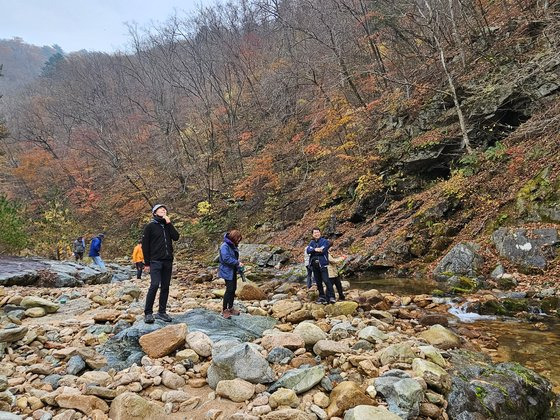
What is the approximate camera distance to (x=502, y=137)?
14242 mm

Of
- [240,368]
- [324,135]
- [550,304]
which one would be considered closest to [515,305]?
[550,304]

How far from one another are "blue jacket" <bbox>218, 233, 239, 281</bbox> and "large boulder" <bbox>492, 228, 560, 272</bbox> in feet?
24.2

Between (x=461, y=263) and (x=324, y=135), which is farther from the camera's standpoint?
(x=324, y=135)

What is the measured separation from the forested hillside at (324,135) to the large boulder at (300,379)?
8694 millimetres

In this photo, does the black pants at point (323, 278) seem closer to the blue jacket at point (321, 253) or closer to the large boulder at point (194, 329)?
the blue jacket at point (321, 253)

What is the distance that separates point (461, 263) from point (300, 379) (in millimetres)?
7951

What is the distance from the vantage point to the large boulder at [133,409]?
12.6 ft

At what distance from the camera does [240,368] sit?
15.0ft

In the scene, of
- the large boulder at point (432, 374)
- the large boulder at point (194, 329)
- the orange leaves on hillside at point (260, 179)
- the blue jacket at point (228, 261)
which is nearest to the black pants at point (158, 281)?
the large boulder at point (194, 329)

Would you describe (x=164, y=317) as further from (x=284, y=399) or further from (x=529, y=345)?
(x=529, y=345)

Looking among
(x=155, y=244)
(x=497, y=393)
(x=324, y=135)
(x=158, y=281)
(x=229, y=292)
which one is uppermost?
(x=324, y=135)

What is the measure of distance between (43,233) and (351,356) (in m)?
22.5

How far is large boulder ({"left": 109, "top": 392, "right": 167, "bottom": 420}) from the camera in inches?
151

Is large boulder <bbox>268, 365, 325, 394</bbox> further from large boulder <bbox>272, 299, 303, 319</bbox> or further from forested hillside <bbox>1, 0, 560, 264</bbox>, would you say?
forested hillside <bbox>1, 0, 560, 264</bbox>
